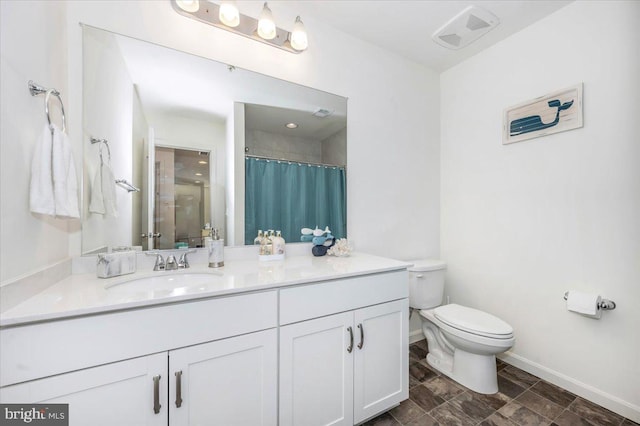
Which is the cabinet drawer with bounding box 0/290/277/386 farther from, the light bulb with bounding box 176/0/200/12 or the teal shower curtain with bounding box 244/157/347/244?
the light bulb with bounding box 176/0/200/12

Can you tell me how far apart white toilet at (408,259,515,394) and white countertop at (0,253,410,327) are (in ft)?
2.13

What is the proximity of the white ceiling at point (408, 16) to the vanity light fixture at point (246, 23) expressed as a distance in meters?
0.22

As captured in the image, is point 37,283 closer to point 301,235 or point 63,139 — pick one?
point 63,139

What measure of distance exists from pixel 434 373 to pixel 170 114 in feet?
7.86

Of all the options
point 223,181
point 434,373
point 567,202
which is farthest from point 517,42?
point 434,373

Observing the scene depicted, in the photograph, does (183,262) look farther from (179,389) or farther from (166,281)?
(179,389)

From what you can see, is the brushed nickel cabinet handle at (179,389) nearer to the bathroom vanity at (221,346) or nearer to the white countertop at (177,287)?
the bathroom vanity at (221,346)

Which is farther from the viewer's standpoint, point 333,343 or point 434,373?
point 434,373

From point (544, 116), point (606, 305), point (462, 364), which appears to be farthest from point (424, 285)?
point (544, 116)

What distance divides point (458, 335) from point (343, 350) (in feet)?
2.89

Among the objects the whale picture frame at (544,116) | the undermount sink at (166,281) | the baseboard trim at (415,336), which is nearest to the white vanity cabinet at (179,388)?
the undermount sink at (166,281)

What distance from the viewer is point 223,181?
1514mm

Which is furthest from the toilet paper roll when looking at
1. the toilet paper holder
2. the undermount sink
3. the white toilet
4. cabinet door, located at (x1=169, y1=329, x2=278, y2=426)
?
the undermount sink

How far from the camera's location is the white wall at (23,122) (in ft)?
2.65
